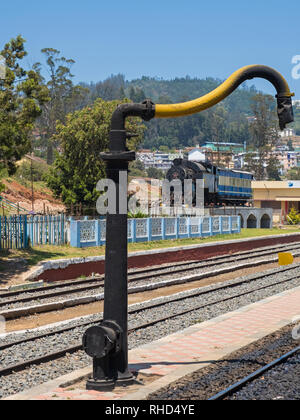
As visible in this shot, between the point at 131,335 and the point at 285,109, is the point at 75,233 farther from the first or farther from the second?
the point at 285,109

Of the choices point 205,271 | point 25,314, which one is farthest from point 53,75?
point 25,314

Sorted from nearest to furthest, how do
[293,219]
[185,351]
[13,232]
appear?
[185,351], [13,232], [293,219]

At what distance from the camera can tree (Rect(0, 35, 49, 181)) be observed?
64.9 ft

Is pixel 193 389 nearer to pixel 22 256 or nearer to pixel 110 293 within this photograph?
pixel 110 293

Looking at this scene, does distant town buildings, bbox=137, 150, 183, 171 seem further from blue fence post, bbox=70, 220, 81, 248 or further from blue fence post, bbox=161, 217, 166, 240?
blue fence post, bbox=70, 220, 81, 248

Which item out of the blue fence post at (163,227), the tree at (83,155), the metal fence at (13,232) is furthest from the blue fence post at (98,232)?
the tree at (83,155)

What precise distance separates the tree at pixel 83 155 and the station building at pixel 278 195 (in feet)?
109

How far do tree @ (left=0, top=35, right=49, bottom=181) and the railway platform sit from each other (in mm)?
9736

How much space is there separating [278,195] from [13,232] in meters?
52.6

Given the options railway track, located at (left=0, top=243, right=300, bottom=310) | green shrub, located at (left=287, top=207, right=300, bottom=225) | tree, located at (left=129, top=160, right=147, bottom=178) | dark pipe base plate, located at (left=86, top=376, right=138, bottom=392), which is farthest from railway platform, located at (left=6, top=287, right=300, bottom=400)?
tree, located at (left=129, top=160, right=147, bottom=178)

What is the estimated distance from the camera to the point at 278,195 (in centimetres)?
7062

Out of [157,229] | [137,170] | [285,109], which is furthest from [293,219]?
[285,109]

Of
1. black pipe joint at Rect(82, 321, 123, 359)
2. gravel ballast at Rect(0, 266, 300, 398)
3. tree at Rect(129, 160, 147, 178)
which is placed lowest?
gravel ballast at Rect(0, 266, 300, 398)

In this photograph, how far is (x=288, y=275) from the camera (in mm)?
22672
